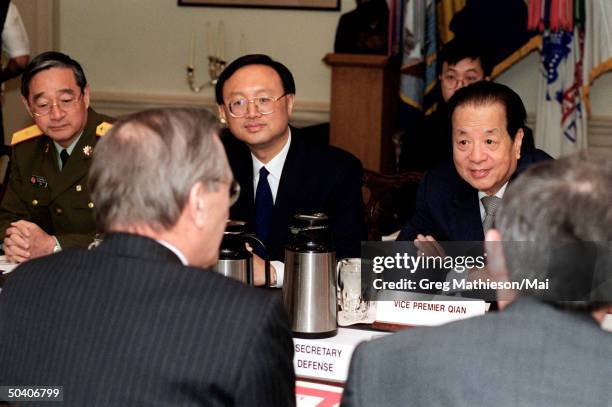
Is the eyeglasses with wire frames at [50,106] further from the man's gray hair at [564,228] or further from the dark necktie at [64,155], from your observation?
the man's gray hair at [564,228]

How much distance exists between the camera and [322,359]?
1.89 meters

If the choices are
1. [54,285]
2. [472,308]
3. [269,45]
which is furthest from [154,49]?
[54,285]

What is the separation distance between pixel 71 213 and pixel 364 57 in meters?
2.28

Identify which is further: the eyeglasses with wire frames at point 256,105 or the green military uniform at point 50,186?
the green military uniform at point 50,186

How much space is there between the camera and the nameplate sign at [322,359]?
1.87 meters

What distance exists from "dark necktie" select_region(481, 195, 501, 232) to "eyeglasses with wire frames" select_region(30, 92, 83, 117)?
59.4 inches

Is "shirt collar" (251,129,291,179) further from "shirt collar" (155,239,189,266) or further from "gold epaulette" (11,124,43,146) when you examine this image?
"shirt collar" (155,239,189,266)

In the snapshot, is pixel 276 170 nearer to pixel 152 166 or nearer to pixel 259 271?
pixel 259 271

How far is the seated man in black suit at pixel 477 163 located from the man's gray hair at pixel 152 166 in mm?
1310

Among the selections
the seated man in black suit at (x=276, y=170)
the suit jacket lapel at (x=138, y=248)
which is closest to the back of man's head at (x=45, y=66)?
the seated man in black suit at (x=276, y=170)

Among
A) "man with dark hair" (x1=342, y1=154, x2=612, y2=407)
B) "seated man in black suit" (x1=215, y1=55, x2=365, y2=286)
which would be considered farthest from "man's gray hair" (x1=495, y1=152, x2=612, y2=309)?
"seated man in black suit" (x1=215, y1=55, x2=365, y2=286)

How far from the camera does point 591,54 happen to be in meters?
4.80

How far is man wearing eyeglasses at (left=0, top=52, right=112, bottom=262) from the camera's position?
10.1ft

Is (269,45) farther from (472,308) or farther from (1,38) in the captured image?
(472,308)
